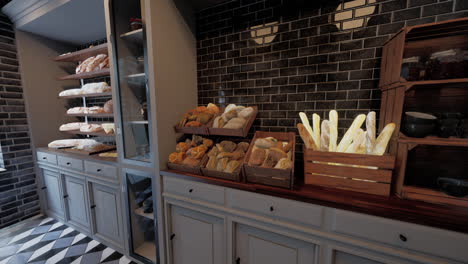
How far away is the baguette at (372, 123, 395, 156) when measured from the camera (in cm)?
91

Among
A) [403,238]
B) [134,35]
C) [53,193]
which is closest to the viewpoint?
[403,238]

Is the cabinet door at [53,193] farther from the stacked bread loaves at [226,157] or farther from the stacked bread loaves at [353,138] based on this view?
the stacked bread loaves at [353,138]

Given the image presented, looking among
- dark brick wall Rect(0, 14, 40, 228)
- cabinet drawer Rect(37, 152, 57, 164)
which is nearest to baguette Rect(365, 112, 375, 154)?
cabinet drawer Rect(37, 152, 57, 164)

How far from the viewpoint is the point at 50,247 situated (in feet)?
6.18

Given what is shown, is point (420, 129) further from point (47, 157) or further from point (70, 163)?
point (47, 157)

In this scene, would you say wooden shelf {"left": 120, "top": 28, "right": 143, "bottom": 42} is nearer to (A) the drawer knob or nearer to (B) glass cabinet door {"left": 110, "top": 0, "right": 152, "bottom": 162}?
(B) glass cabinet door {"left": 110, "top": 0, "right": 152, "bottom": 162}

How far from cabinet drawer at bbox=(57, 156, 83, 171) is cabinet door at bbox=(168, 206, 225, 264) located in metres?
1.27

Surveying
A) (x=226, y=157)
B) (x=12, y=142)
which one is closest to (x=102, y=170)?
(x=226, y=157)

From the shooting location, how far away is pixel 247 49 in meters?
1.51

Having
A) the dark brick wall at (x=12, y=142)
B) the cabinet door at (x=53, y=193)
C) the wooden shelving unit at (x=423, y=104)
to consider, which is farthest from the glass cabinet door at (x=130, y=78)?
the dark brick wall at (x=12, y=142)

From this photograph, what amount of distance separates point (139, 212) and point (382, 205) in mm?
1846

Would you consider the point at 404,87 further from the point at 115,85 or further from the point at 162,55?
the point at 115,85

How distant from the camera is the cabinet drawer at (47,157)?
2115mm

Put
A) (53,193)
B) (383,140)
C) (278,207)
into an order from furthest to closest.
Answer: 1. (53,193)
2. (278,207)
3. (383,140)
